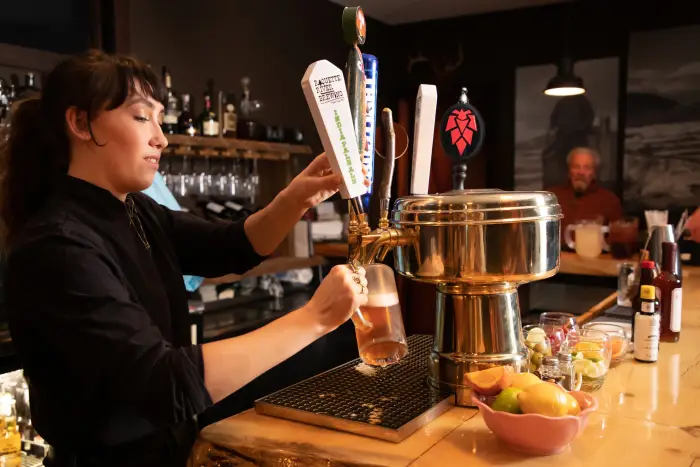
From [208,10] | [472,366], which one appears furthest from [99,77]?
[208,10]

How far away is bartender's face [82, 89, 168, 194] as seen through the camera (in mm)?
1203

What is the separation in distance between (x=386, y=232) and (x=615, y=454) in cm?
53

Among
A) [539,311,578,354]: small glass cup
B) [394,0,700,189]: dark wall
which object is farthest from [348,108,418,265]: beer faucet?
[394,0,700,189]: dark wall

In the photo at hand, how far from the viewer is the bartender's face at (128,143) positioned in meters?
1.20

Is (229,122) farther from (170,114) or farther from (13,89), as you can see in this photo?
(13,89)

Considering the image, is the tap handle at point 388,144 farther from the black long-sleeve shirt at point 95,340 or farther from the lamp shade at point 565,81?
the lamp shade at point 565,81

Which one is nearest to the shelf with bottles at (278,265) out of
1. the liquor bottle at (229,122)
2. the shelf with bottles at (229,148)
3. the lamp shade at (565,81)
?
the shelf with bottles at (229,148)

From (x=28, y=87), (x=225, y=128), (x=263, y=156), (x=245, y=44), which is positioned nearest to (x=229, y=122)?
(x=225, y=128)

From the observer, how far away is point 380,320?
1116mm

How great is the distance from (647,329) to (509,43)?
13.7 ft

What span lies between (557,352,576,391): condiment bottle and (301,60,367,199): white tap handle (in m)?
0.50

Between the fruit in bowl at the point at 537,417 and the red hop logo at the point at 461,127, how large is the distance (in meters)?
0.56

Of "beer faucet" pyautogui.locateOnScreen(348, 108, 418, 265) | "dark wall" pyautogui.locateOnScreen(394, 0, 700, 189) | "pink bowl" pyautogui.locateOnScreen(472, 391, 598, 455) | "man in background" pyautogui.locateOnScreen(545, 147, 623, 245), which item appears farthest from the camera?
"man in background" pyautogui.locateOnScreen(545, 147, 623, 245)

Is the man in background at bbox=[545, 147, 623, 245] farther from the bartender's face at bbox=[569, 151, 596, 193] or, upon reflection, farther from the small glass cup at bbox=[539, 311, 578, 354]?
the small glass cup at bbox=[539, 311, 578, 354]
